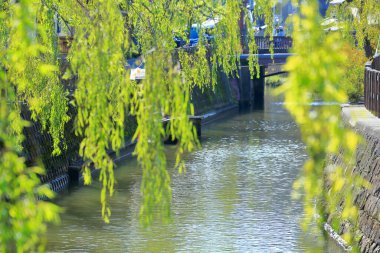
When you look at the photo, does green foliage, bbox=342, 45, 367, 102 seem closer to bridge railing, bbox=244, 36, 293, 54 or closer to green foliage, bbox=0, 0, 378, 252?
bridge railing, bbox=244, 36, 293, 54

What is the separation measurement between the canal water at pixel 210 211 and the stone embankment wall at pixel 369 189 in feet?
6.11

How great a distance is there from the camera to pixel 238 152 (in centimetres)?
3591

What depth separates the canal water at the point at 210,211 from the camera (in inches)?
803

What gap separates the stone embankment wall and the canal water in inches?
73.3

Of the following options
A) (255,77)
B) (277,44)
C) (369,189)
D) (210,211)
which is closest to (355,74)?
(255,77)

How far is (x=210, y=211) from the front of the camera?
24.0 metres

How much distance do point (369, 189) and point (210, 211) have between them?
273 inches

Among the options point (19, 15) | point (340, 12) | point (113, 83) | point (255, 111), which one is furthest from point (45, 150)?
point (255, 111)

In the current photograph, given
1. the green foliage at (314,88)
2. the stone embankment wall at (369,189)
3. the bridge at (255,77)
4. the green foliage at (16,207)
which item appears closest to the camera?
the green foliage at (314,88)

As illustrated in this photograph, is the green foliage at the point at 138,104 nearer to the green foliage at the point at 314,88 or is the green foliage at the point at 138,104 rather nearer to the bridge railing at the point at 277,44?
the green foliage at the point at 314,88

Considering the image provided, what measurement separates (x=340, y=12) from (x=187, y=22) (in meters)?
19.9

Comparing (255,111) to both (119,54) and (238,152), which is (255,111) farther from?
(119,54)

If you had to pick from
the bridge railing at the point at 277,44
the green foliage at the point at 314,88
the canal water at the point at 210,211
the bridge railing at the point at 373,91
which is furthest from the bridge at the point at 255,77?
the green foliage at the point at 314,88

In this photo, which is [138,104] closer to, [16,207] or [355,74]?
[16,207]
